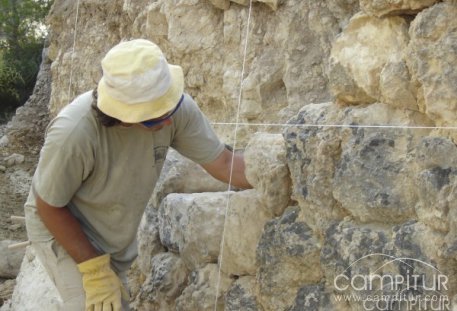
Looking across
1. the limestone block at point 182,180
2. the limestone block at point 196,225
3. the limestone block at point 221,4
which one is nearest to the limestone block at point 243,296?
the limestone block at point 196,225

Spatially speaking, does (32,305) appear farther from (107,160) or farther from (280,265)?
(280,265)

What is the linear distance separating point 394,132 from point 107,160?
98 centimetres

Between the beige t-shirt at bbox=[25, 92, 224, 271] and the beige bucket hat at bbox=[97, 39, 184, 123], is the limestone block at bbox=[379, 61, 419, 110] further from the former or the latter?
the beige t-shirt at bbox=[25, 92, 224, 271]

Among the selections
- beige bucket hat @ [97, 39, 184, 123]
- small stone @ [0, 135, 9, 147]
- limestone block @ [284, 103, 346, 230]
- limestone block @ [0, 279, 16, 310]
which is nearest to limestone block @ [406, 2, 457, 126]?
limestone block @ [284, 103, 346, 230]

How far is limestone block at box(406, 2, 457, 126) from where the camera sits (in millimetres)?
1878

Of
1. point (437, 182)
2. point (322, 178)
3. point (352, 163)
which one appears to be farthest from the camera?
point (322, 178)

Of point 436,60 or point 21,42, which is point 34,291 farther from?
point 21,42

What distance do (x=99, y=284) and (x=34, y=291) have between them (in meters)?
1.26

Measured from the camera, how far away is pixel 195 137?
2656 millimetres

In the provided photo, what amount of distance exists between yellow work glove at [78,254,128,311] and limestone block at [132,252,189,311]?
501mm

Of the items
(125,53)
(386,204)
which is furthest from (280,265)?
(125,53)

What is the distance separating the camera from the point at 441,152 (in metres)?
1.87

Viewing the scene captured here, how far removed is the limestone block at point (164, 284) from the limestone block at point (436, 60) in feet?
4.74

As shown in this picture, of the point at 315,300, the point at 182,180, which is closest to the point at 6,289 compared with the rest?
the point at 182,180
